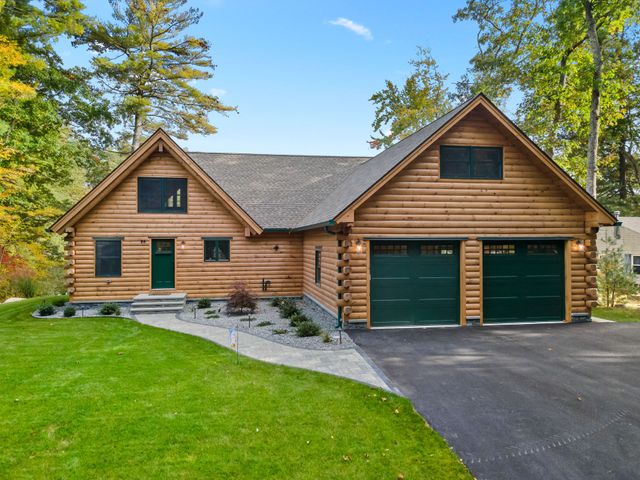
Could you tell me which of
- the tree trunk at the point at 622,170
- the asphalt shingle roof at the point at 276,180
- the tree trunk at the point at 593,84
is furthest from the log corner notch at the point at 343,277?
the tree trunk at the point at 622,170

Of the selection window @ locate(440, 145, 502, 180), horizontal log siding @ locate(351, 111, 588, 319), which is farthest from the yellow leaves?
window @ locate(440, 145, 502, 180)

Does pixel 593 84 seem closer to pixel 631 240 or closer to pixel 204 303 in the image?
pixel 631 240

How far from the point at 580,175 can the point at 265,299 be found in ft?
68.0

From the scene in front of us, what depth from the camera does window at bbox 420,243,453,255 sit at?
11406 mm

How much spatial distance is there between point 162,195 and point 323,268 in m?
7.60

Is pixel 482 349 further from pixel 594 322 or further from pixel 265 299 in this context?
pixel 265 299

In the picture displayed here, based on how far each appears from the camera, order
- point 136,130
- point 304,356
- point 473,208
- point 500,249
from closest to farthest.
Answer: point 304,356 < point 473,208 < point 500,249 < point 136,130

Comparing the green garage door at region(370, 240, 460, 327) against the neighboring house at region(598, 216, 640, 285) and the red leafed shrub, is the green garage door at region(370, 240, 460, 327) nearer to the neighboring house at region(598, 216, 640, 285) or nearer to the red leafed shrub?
the red leafed shrub

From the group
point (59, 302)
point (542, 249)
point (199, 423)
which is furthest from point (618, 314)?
point (59, 302)

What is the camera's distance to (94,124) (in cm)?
2419

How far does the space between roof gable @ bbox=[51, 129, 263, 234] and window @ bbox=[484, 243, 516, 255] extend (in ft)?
28.1

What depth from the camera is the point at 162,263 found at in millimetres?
15281

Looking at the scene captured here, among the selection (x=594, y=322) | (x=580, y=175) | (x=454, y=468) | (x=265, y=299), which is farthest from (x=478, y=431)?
(x=580, y=175)

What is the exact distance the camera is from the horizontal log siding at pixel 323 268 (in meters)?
11.8
